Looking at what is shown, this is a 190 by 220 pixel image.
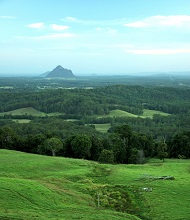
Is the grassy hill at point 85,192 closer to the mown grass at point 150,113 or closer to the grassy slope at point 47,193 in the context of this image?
the grassy slope at point 47,193

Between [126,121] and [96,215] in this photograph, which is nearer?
[96,215]

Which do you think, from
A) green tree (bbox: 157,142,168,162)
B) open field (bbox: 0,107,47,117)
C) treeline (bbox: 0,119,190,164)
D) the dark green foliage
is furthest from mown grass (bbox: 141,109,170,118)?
the dark green foliage

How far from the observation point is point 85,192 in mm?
30594

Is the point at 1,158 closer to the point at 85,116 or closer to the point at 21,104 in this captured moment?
the point at 85,116

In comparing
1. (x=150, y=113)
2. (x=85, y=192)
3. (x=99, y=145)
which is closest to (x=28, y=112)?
(x=150, y=113)

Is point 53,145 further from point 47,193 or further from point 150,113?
point 150,113

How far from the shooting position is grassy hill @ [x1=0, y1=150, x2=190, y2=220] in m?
24.0

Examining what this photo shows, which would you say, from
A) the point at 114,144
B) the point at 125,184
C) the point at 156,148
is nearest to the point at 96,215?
the point at 125,184

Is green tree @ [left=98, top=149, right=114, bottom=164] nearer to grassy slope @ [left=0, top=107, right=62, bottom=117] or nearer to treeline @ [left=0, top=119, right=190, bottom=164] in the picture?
treeline @ [left=0, top=119, right=190, bottom=164]

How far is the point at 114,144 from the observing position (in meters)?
63.8

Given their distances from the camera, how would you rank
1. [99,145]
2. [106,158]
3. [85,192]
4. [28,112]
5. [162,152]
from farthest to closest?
[28,112] → [99,145] → [162,152] → [106,158] → [85,192]

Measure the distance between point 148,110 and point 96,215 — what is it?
166185 millimetres

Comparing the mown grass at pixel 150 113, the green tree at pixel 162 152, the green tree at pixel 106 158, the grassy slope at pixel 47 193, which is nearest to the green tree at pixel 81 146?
the green tree at pixel 106 158

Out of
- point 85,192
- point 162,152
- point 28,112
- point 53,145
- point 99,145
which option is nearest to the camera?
point 85,192
